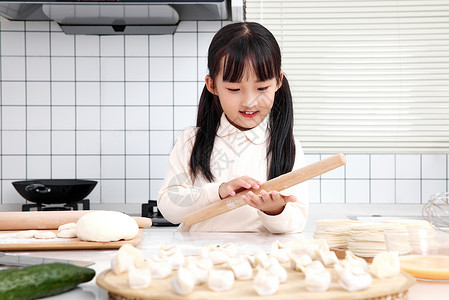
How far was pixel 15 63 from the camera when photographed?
7.85 feet

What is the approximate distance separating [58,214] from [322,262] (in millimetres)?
708

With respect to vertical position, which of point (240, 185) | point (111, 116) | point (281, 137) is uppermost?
point (111, 116)

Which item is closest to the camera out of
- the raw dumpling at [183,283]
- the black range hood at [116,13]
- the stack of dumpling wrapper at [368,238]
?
the raw dumpling at [183,283]

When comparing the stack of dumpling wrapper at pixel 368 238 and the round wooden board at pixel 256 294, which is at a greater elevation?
the stack of dumpling wrapper at pixel 368 238

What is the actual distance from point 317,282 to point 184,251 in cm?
42

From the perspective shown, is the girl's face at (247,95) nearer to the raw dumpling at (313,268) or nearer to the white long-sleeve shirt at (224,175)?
the white long-sleeve shirt at (224,175)

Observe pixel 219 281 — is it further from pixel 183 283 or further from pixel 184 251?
pixel 184 251

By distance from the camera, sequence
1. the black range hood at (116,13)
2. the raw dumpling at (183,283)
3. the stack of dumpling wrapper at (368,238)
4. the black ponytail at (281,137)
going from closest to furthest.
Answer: the raw dumpling at (183,283) → the stack of dumpling wrapper at (368,238) → the black ponytail at (281,137) → the black range hood at (116,13)

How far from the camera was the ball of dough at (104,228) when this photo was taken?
1.05 meters

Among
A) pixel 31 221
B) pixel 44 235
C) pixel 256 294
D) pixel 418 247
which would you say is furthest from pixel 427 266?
pixel 31 221

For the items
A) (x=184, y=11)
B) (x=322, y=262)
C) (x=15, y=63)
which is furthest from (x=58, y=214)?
(x=15, y=63)

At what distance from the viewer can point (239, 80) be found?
1262 millimetres

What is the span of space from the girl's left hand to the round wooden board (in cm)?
41

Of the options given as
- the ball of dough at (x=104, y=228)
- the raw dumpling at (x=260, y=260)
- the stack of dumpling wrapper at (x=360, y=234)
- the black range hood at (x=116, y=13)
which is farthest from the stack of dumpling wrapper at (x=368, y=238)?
the black range hood at (x=116, y=13)
